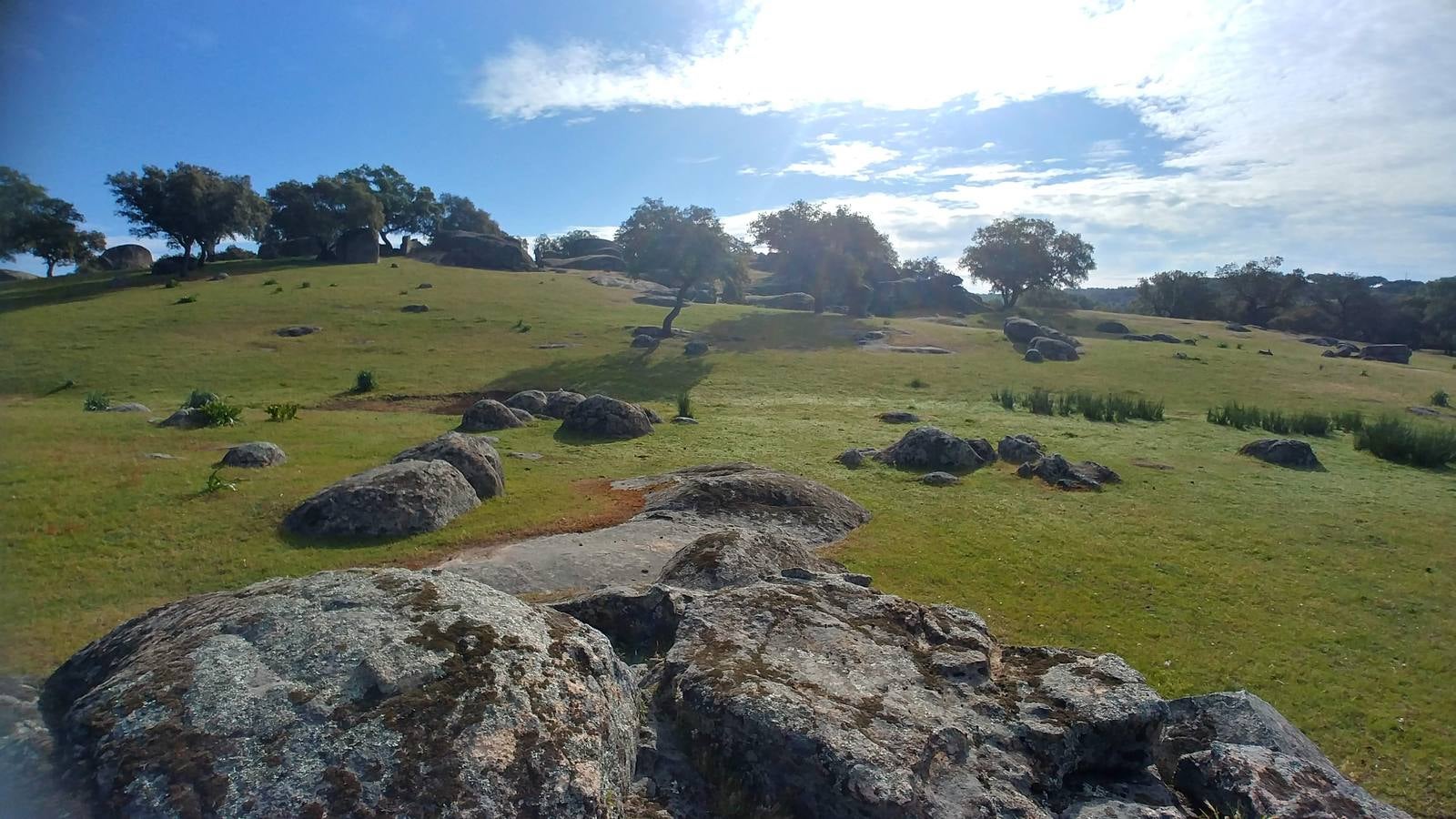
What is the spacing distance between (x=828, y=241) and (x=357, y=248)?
51.1 metres

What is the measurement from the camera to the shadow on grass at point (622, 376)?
127 feet

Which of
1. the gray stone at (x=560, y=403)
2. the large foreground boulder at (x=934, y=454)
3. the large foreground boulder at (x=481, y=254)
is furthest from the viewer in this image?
the large foreground boulder at (x=481, y=254)

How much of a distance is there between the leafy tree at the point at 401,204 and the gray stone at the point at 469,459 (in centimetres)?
9368

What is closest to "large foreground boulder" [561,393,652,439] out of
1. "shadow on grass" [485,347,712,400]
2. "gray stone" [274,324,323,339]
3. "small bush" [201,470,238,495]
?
"shadow on grass" [485,347,712,400]

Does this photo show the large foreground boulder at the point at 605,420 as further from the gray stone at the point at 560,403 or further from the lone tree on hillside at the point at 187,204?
the lone tree on hillside at the point at 187,204

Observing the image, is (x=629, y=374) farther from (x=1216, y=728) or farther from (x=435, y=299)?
(x=1216, y=728)

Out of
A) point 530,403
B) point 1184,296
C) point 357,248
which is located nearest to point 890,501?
point 530,403

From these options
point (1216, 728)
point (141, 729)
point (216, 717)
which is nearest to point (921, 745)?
point (1216, 728)

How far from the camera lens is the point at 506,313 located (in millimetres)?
58875

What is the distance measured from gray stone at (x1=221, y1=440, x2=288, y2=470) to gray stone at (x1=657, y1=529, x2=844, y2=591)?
12977 mm

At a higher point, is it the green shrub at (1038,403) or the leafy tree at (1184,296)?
the leafy tree at (1184,296)

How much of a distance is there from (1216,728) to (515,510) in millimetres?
13227

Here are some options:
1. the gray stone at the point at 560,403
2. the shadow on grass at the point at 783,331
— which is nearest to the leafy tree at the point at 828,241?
the shadow on grass at the point at 783,331

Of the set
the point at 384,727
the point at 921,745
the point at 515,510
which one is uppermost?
the point at 384,727
